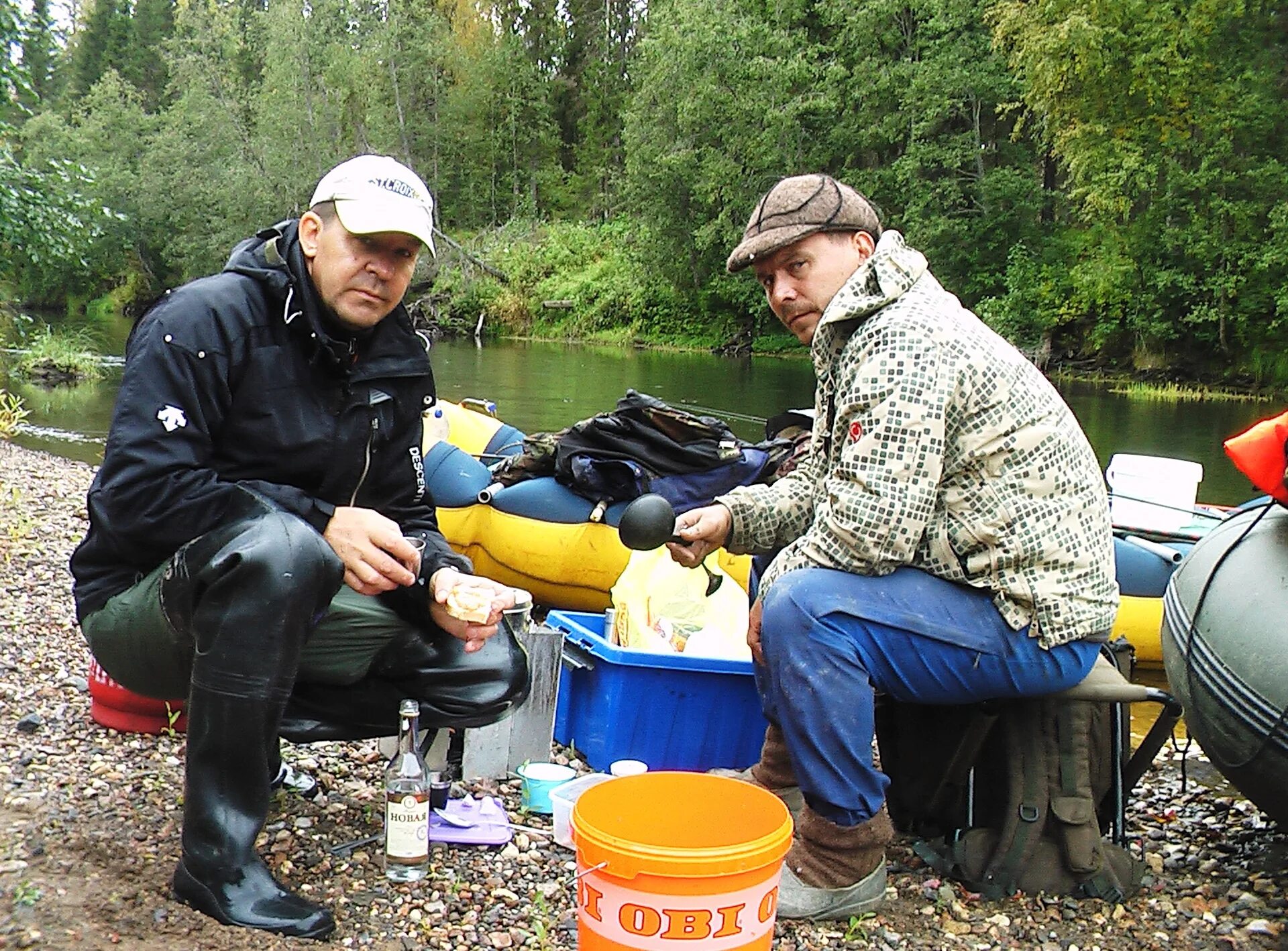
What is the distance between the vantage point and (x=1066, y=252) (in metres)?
26.5

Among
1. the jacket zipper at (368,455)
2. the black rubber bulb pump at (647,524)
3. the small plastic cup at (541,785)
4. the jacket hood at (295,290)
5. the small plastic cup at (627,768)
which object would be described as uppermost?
the jacket hood at (295,290)

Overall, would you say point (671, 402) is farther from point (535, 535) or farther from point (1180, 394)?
point (535, 535)

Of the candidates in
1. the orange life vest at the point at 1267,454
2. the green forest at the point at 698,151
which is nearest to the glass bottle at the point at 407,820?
the orange life vest at the point at 1267,454

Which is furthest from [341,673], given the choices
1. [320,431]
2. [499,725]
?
[499,725]

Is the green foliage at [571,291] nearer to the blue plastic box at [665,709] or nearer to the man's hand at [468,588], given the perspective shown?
the blue plastic box at [665,709]

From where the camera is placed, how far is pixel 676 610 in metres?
3.92

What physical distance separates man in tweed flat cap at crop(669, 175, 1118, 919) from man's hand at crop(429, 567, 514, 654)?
59 centimetres

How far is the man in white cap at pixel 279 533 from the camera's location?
87.9 inches

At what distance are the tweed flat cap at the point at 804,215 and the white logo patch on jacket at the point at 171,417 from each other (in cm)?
125

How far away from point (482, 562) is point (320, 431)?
3.07 metres

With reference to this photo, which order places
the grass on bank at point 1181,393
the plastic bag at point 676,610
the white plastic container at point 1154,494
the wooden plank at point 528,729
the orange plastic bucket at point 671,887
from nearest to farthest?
the orange plastic bucket at point 671,887
the wooden plank at point 528,729
the plastic bag at point 676,610
the white plastic container at point 1154,494
the grass on bank at point 1181,393

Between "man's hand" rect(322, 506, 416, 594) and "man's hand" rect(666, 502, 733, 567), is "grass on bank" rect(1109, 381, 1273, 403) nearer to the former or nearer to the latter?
"man's hand" rect(666, 502, 733, 567)

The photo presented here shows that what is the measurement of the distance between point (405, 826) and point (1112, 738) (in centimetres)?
164

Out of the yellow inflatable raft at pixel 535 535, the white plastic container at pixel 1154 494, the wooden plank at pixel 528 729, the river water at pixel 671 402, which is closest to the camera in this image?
the wooden plank at pixel 528 729
